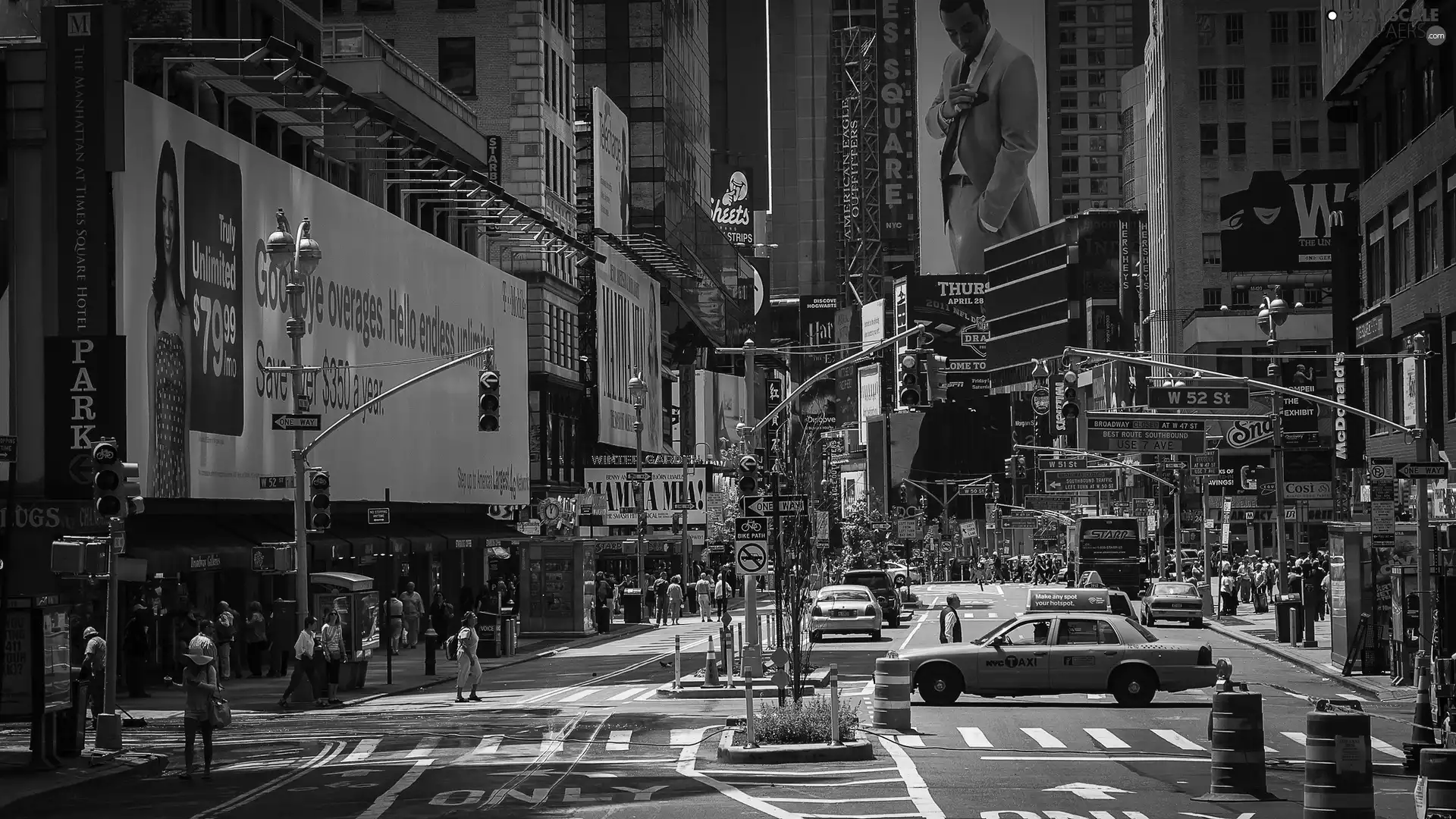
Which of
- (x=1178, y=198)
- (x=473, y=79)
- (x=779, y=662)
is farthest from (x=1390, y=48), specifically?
(x=1178, y=198)

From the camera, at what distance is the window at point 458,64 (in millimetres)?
90688

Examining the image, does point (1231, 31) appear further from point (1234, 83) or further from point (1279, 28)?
point (1234, 83)

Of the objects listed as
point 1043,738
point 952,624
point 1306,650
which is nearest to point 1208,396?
point 1306,650

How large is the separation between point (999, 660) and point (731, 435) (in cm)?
11817

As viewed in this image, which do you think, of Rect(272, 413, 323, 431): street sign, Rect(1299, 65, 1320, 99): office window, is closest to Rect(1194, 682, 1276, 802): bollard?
Rect(272, 413, 323, 431): street sign

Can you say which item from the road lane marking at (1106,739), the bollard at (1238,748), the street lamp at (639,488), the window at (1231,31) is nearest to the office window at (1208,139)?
the window at (1231,31)

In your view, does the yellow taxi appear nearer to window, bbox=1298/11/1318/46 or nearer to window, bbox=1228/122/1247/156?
window, bbox=1228/122/1247/156

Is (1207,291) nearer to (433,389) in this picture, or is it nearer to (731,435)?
(731,435)

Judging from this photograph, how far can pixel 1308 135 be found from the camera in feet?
445

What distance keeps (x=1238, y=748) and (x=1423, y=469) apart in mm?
15239

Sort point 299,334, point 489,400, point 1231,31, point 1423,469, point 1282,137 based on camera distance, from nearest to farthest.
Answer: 1. point 1423,469
2. point 299,334
3. point 489,400
4. point 1231,31
5. point 1282,137

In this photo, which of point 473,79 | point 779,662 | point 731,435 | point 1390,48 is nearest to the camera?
point 779,662

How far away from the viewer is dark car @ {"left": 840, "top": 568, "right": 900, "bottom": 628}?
61062 millimetres

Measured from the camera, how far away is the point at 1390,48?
53.9 metres
